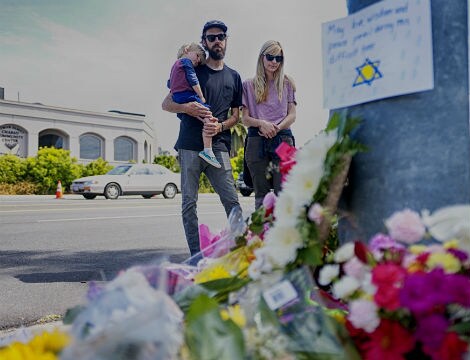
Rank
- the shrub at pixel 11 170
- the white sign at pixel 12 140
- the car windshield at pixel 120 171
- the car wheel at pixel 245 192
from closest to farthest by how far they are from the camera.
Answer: the car windshield at pixel 120 171
the car wheel at pixel 245 192
the shrub at pixel 11 170
the white sign at pixel 12 140

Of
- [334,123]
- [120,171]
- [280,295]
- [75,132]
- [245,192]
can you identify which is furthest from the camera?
[75,132]

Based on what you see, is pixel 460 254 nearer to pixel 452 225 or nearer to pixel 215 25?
pixel 452 225

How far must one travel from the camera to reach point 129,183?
1948 cm

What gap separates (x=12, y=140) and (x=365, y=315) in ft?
116

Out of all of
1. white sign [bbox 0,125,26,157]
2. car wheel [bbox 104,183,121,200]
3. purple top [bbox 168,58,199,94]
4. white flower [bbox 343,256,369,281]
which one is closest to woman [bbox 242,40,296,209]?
purple top [bbox 168,58,199,94]

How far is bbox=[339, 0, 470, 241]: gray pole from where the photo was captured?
121 centimetres

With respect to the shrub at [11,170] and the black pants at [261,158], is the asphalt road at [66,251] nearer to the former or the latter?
the black pants at [261,158]

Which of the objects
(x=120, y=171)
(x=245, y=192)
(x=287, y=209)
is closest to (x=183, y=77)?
(x=287, y=209)

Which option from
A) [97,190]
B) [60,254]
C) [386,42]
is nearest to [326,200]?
[386,42]

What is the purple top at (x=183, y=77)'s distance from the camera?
394 centimetres

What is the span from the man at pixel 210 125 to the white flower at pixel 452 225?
278 centimetres

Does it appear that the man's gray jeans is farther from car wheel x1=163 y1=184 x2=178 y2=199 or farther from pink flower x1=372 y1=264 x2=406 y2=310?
car wheel x1=163 y1=184 x2=178 y2=199

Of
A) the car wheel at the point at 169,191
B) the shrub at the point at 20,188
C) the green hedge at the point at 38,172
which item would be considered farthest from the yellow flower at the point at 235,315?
the shrub at the point at 20,188

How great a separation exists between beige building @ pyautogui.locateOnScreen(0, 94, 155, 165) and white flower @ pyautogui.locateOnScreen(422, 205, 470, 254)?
34653 millimetres
